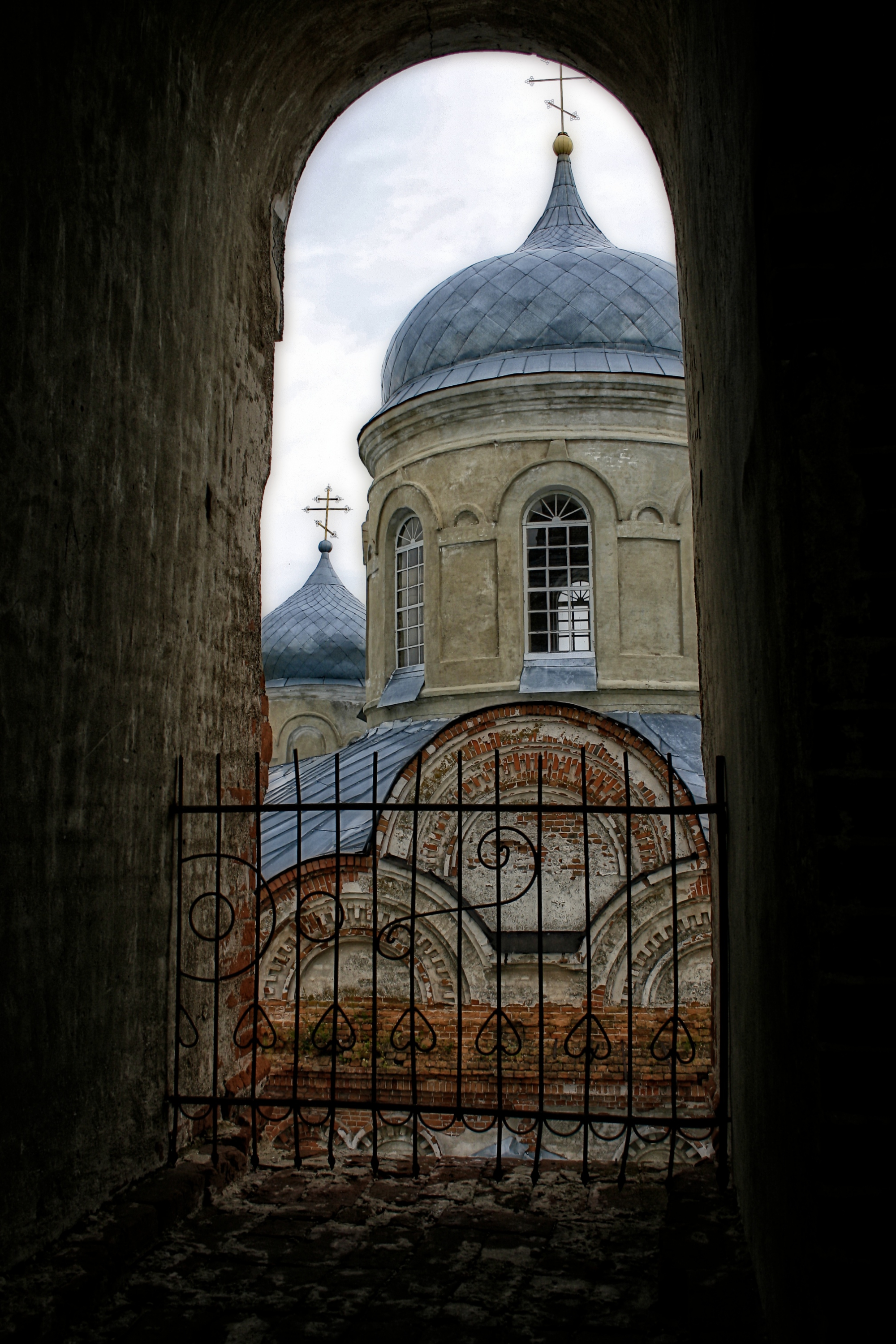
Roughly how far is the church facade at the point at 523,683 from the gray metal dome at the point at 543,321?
4cm

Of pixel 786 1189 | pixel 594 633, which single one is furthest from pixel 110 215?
pixel 594 633

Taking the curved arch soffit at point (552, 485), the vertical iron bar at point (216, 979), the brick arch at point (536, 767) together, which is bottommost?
the vertical iron bar at point (216, 979)

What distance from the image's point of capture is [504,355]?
16922 millimetres

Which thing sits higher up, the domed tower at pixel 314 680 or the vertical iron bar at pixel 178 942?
the domed tower at pixel 314 680

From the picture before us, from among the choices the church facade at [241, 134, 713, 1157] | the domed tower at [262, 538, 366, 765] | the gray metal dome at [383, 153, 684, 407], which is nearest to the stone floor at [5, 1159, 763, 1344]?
the church facade at [241, 134, 713, 1157]

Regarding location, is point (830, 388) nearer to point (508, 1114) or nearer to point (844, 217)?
point (844, 217)

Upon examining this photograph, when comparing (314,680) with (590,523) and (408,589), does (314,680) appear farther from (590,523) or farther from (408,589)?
(590,523)

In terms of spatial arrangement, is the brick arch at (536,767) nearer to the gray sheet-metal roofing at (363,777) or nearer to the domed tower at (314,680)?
the gray sheet-metal roofing at (363,777)

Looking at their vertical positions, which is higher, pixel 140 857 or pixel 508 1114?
pixel 140 857

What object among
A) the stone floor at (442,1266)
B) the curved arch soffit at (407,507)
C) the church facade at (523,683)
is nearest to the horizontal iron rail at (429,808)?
the stone floor at (442,1266)

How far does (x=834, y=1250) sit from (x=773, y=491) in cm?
123

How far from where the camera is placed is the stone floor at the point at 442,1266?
8.66 ft

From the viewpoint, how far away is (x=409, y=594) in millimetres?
17578


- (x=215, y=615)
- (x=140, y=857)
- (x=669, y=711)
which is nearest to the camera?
(x=140, y=857)
